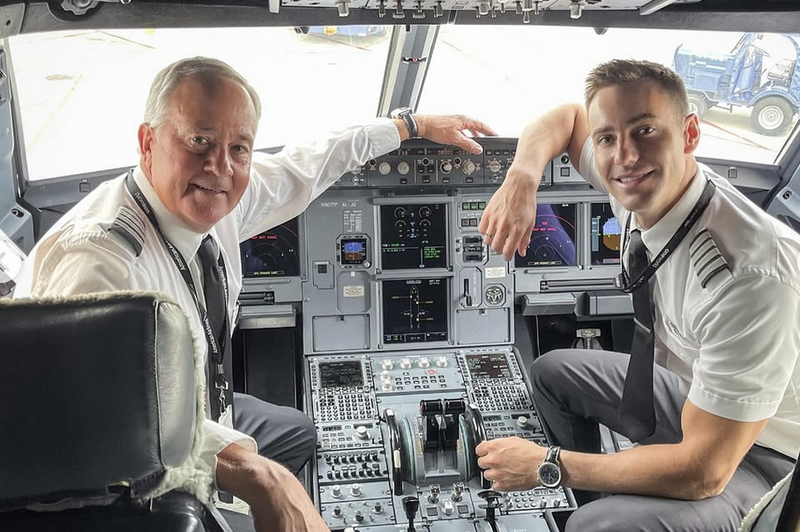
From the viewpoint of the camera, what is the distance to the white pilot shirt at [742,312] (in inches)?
78.3

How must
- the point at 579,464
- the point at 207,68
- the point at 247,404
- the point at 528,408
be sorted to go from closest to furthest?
the point at 207,68, the point at 579,464, the point at 247,404, the point at 528,408

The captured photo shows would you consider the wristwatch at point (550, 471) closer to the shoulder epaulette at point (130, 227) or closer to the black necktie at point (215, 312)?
the black necktie at point (215, 312)

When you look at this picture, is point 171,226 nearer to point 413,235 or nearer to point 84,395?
point 84,395

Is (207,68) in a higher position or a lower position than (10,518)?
higher

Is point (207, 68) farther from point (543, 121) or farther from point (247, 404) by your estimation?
point (247, 404)

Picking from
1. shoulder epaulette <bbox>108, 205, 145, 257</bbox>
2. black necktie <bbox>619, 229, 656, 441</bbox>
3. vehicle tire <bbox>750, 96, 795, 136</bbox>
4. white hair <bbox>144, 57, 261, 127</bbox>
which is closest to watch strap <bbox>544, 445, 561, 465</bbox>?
black necktie <bbox>619, 229, 656, 441</bbox>

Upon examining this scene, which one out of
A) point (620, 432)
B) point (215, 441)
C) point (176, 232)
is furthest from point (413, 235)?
point (215, 441)

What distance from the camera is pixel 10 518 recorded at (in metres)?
1.15

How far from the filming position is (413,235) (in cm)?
381

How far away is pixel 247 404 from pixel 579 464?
1412 millimetres

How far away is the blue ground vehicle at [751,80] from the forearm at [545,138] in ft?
7.35

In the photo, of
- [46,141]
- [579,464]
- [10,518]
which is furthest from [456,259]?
[10,518]

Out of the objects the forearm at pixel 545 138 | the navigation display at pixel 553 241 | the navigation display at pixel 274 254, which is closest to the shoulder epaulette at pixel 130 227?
the forearm at pixel 545 138

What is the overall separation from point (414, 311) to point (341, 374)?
51 centimetres
